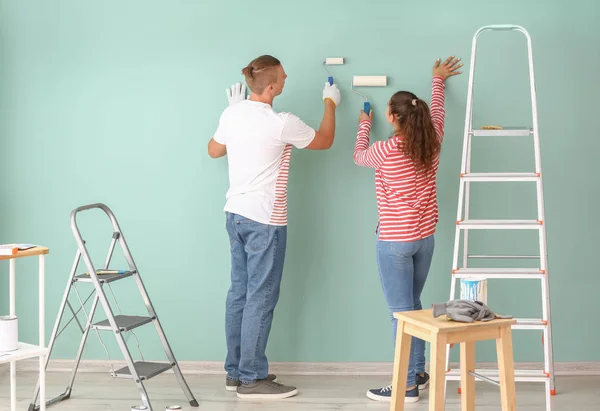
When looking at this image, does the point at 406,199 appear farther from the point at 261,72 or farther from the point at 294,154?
the point at 261,72

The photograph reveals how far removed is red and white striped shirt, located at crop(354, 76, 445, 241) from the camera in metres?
3.64

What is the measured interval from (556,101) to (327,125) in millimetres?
1237

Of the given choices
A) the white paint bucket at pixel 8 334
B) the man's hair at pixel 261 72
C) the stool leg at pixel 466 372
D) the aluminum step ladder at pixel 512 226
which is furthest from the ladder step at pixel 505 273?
the white paint bucket at pixel 8 334

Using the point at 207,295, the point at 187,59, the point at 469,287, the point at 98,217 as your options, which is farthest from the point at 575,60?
the point at 98,217

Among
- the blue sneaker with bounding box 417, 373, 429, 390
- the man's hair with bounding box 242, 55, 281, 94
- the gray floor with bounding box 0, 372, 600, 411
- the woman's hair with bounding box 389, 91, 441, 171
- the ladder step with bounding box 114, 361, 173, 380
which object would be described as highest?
the man's hair with bounding box 242, 55, 281, 94

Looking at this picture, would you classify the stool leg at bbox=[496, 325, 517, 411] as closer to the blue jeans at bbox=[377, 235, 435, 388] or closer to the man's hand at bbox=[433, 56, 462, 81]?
the blue jeans at bbox=[377, 235, 435, 388]

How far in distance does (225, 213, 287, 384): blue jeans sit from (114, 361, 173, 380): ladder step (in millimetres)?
429

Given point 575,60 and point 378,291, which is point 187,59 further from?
point 575,60

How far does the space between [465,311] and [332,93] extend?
171cm

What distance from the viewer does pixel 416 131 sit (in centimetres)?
357

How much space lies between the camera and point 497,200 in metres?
4.17

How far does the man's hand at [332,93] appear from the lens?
4027 mm

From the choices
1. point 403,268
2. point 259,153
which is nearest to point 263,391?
point 403,268

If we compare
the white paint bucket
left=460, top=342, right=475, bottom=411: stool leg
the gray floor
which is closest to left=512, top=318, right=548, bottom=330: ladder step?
the gray floor
